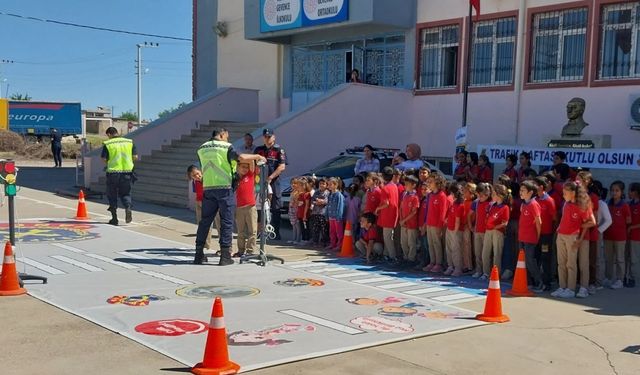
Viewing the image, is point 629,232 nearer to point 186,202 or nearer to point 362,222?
point 362,222

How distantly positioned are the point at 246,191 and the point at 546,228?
14.8ft

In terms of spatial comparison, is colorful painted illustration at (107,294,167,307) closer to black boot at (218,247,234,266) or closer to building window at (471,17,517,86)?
black boot at (218,247,234,266)

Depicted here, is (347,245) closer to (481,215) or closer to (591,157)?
(481,215)

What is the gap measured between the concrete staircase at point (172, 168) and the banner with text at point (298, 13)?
3.31 metres

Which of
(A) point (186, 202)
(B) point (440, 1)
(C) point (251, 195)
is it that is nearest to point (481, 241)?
(C) point (251, 195)

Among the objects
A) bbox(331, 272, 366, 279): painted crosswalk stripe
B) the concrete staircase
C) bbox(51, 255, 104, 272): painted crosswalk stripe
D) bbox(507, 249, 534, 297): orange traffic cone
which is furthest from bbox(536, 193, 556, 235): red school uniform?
the concrete staircase

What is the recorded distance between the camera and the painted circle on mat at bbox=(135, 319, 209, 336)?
6.50 meters

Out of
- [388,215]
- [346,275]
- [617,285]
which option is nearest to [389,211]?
[388,215]

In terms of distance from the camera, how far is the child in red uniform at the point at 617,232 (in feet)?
31.3

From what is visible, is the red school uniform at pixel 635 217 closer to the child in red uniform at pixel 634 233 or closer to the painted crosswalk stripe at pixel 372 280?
the child in red uniform at pixel 634 233

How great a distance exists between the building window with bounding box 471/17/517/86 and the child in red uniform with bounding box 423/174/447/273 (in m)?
8.30

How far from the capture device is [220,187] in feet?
33.1

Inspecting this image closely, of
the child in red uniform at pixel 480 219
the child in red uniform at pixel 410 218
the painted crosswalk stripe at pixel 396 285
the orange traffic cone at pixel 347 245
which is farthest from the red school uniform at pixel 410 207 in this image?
the painted crosswalk stripe at pixel 396 285

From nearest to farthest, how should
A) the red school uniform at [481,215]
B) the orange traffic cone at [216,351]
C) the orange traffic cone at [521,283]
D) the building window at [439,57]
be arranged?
the orange traffic cone at [216,351] → the orange traffic cone at [521,283] → the red school uniform at [481,215] → the building window at [439,57]
